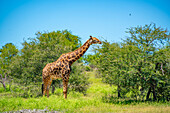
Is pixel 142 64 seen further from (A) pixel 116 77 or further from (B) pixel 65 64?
(B) pixel 65 64

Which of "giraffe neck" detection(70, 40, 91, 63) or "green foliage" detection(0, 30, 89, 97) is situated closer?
"giraffe neck" detection(70, 40, 91, 63)

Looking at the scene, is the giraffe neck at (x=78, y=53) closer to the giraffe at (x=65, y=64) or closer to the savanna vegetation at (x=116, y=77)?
the giraffe at (x=65, y=64)

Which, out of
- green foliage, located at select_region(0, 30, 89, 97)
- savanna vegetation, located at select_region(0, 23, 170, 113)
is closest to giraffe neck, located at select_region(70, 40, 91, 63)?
savanna vegetation, located at select_region(0, 23, 170, 113)

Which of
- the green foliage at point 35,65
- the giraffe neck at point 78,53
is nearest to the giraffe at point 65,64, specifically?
the giraffe neck at point 78,53

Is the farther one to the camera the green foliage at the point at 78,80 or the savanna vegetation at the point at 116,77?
the green foliage at the point at 78,80

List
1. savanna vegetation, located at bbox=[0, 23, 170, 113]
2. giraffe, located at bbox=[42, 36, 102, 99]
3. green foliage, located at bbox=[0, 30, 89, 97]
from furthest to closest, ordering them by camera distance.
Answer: green foliage, located at bbox=[0, 30, 89, 97]
giraffe, located at bbox=[42, 36, 102, 99]
savanna vegetation, located at bbox=[0, 23, 170, 113]

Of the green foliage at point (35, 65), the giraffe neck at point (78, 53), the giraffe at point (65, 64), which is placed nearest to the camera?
the giraffe at point (65, 64)

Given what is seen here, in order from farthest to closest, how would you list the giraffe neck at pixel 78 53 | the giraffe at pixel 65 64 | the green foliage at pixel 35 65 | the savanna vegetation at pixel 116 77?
the green foliage at pixel 35 65
the giraffe neck at pixel 78 53
the giraffe at pixel 65 64
the savanna vegetation at pixel 116 77

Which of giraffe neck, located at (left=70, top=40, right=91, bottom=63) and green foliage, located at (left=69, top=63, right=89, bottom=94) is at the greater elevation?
giraffe neck, located at (left=70, top=40, right=91, bottom=63)

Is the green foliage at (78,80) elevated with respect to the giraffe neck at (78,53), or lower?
lower

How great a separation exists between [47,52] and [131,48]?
745 centimetres

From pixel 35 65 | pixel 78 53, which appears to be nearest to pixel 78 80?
pixel 35 65

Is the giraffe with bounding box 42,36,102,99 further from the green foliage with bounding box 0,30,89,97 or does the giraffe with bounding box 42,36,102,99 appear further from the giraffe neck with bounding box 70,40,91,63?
the green foliage with bounding box 0,30,89,97

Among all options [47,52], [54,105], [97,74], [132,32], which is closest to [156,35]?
[132,32]
